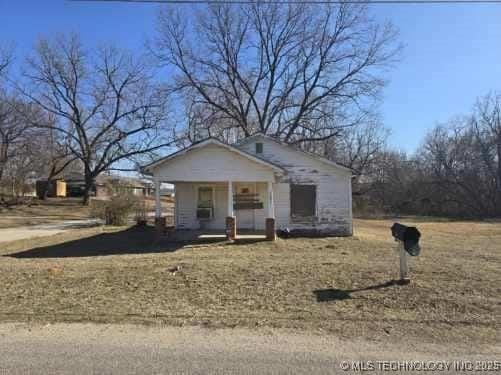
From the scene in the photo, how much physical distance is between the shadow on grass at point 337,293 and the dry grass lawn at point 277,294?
15 millimetres

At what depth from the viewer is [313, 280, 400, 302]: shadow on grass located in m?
6.14

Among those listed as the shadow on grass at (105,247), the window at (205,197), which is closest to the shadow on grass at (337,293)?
the shadow on grass at (105,247)

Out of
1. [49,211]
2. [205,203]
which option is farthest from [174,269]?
[49,211]

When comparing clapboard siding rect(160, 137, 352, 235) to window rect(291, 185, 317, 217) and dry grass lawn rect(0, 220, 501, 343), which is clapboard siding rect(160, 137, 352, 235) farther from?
dry grass lawn rect(0, 220, 501, 343)

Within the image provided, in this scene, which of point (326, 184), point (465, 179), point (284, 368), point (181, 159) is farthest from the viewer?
point (465, 179)

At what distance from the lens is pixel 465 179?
140ft

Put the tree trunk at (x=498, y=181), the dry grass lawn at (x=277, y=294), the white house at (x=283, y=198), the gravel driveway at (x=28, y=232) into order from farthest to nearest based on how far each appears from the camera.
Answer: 1. the tree trunk at (x=498, y=181)
2. the gravel driveway at (x=28, y=232)
3. the white house at (x=283, y=198)
4. the dry grass lawn at (x=277, y=294)

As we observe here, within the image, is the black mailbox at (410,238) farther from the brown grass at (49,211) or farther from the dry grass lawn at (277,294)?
the brown grass at (49,211)

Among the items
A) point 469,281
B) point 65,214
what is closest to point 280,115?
point 65,214

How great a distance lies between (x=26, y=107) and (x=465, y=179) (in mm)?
43937

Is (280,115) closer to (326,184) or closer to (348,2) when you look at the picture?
(348,2)

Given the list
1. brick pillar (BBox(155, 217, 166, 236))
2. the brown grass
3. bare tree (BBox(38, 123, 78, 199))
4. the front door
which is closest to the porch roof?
brick pillar (BBox(155, 217, 166, 236))

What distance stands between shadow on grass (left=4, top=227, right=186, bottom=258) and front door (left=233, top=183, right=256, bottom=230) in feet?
12.0

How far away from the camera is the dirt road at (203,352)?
152 inches
